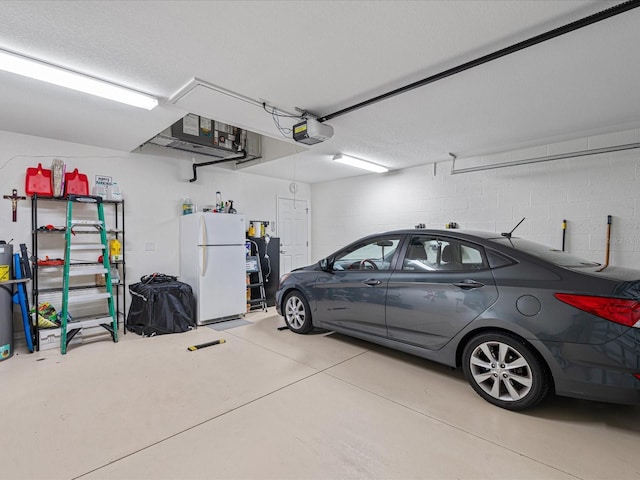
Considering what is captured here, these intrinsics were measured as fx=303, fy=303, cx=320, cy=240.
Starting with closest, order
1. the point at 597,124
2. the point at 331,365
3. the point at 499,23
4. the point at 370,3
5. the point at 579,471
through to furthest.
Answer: the point at 579,471
the point at 370,3
the point at 499,23
the point at 331,365
the point at 597,124

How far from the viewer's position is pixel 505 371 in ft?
7.11

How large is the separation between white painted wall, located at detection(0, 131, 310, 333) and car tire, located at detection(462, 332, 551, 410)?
4444mm

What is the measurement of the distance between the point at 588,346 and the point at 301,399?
1921 mm

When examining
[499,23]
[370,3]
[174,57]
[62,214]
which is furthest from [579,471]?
[62,214]

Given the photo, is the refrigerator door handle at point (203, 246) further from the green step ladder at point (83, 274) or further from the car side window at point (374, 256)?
the car side window at point (374, 256)

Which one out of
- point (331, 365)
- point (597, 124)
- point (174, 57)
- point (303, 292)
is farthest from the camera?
point (303, 292)

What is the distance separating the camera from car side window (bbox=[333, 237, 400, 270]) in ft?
10.0

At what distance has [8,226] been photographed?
3650 millimetres

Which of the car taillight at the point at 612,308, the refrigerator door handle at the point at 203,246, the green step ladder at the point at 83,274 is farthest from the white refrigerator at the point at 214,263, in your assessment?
the car taillight at the point at 612,308

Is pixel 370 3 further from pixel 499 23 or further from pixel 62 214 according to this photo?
pixel 62 214

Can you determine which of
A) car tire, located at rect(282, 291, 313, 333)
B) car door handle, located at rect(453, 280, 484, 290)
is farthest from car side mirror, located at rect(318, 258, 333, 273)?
car door handle, located at rect(453, 280, 484, 290)

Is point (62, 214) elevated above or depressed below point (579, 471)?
above

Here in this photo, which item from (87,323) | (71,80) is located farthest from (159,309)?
(71,80)

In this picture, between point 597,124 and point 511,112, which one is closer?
point 511,112
